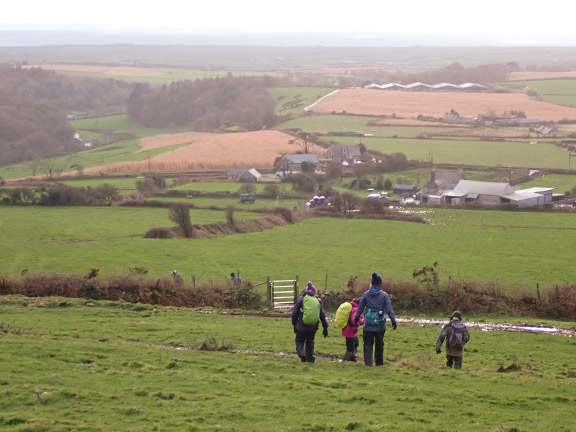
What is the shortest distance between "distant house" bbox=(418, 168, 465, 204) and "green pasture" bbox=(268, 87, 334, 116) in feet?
163

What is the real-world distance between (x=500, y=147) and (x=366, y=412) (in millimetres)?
69305

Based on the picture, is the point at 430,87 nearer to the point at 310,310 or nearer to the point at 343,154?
the point at 343,154

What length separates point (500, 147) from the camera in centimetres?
7550

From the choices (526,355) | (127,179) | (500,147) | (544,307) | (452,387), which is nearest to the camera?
(452,387)

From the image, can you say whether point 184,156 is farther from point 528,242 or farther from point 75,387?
point 75,387

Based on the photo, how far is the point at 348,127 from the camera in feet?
312

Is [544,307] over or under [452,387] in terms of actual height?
under

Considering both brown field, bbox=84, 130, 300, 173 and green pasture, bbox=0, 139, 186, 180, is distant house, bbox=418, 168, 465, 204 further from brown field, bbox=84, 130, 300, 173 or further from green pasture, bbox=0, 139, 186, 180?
green pasture, bbox=0, 139, 186, 180

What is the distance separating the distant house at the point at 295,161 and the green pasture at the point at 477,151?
8.25m

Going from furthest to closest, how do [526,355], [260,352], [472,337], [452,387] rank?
[472,337] < [526,355] < [260,352] < [452,387]

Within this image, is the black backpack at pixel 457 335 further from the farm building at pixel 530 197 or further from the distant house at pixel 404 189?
the distant house at pixel 404 189

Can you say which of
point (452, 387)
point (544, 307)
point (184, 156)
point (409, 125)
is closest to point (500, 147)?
point (409, 125)

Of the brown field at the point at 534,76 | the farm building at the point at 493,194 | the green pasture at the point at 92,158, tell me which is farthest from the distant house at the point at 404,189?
the brown field at the point at 534,76

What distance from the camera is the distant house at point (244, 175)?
65250 millimetres
